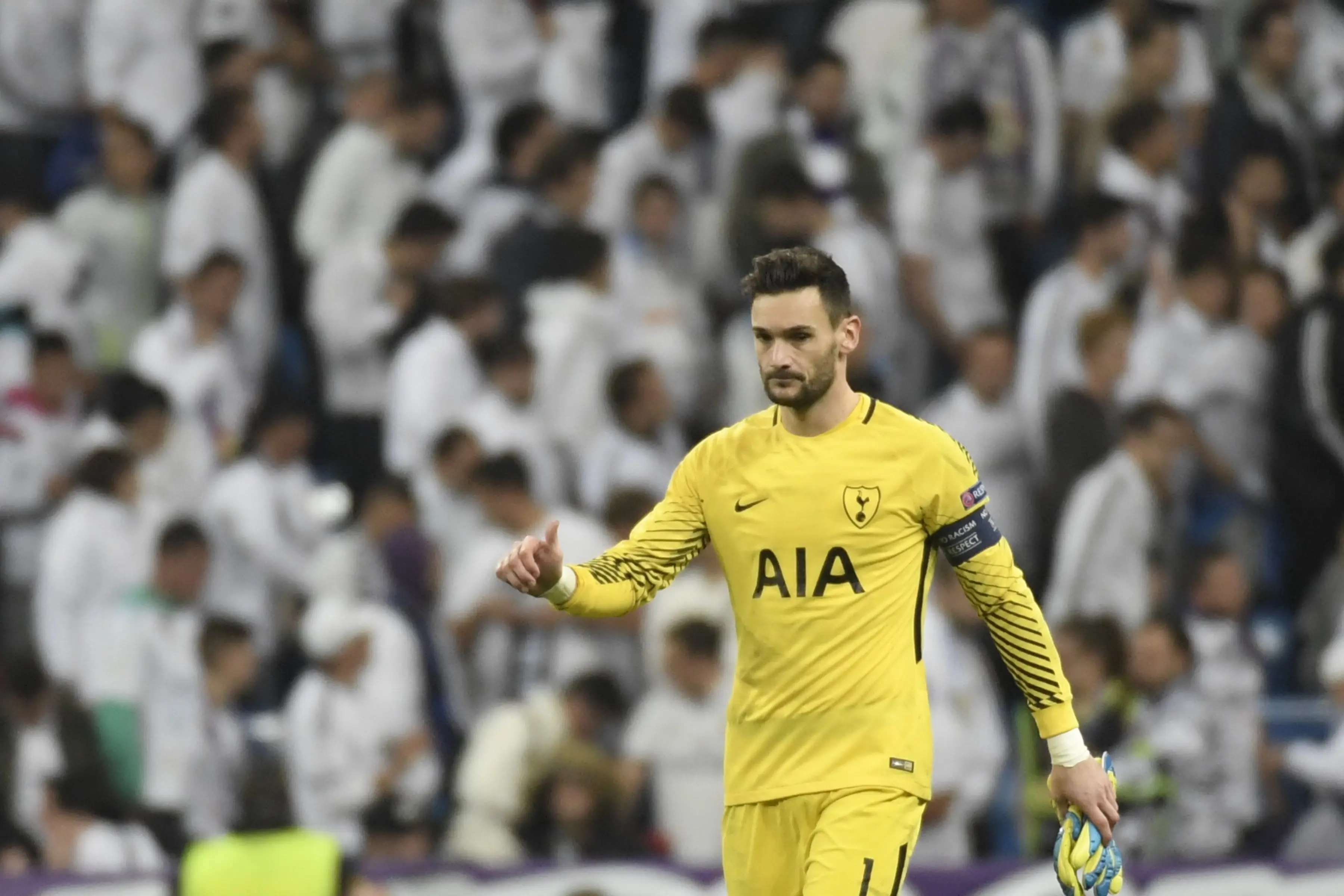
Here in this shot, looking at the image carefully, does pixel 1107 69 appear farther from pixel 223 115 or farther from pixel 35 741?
pixel 35 741

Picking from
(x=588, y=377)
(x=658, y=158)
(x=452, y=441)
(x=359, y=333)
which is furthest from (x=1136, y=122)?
(x=359, y=333)

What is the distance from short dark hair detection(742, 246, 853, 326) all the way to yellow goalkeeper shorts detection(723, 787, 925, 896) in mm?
1247

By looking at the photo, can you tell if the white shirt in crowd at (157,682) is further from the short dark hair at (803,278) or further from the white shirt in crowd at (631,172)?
the short dark hair at (803,278)

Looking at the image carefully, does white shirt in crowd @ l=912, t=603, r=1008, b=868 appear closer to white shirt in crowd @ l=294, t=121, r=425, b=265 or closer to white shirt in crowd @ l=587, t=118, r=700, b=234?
white shirt in crowd @ l=587, t=118, r=700, b=234

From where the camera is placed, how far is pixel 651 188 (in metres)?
12.9

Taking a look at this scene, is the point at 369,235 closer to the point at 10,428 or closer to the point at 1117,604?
the point at 10,428

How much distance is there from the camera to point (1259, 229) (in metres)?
13.2

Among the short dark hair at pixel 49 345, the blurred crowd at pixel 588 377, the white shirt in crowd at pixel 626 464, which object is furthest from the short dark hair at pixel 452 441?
the short dark hair at pixel 49 345

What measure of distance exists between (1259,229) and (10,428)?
21.3 feet

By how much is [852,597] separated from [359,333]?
7084 millimetres

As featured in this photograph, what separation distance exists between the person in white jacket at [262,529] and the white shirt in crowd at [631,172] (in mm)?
2059

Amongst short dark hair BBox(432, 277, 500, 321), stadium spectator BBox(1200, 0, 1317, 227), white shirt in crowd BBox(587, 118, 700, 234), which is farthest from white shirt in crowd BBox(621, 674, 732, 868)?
stadium spectator BBox(1200, 0, 1317, 227)

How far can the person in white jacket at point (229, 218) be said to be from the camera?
529 inches

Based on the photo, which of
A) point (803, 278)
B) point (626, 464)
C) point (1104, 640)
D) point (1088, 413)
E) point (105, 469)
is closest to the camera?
point (803, 278)
